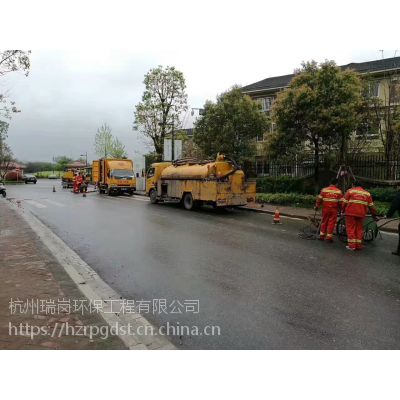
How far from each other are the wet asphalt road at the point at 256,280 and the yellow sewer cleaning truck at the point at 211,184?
4.11 meters

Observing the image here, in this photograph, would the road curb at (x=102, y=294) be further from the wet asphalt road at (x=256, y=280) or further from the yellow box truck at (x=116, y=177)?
the yellow box truck at (x=116, y=177)

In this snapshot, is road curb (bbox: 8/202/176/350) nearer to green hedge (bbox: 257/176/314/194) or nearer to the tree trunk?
the tree trunk

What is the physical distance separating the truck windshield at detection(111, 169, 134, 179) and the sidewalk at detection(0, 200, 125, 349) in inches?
780

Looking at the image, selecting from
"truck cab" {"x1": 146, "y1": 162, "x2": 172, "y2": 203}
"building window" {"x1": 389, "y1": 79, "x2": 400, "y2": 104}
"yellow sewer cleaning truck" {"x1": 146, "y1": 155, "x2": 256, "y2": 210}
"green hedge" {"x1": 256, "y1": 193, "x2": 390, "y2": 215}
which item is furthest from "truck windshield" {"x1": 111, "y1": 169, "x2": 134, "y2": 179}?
"building window" {"x1": 389, "y1": 79, "x2": 400, "y2": 104}

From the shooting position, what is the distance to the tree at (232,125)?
22.7 meters

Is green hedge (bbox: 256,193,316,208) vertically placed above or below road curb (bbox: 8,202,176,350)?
above

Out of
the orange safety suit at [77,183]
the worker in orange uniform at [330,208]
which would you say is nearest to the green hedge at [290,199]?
the worker in orange uniform at [330,208]

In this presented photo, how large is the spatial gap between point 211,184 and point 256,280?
9668 millimetres

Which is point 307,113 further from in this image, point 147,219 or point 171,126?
point 171,126

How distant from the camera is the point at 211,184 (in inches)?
615

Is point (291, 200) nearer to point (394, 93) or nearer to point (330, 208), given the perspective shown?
point (394, 93)

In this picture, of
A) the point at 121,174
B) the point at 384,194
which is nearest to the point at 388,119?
the point at 384,194

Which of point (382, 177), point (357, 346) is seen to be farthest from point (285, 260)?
point (382, 177)

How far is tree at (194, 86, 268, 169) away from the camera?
74.5ft
